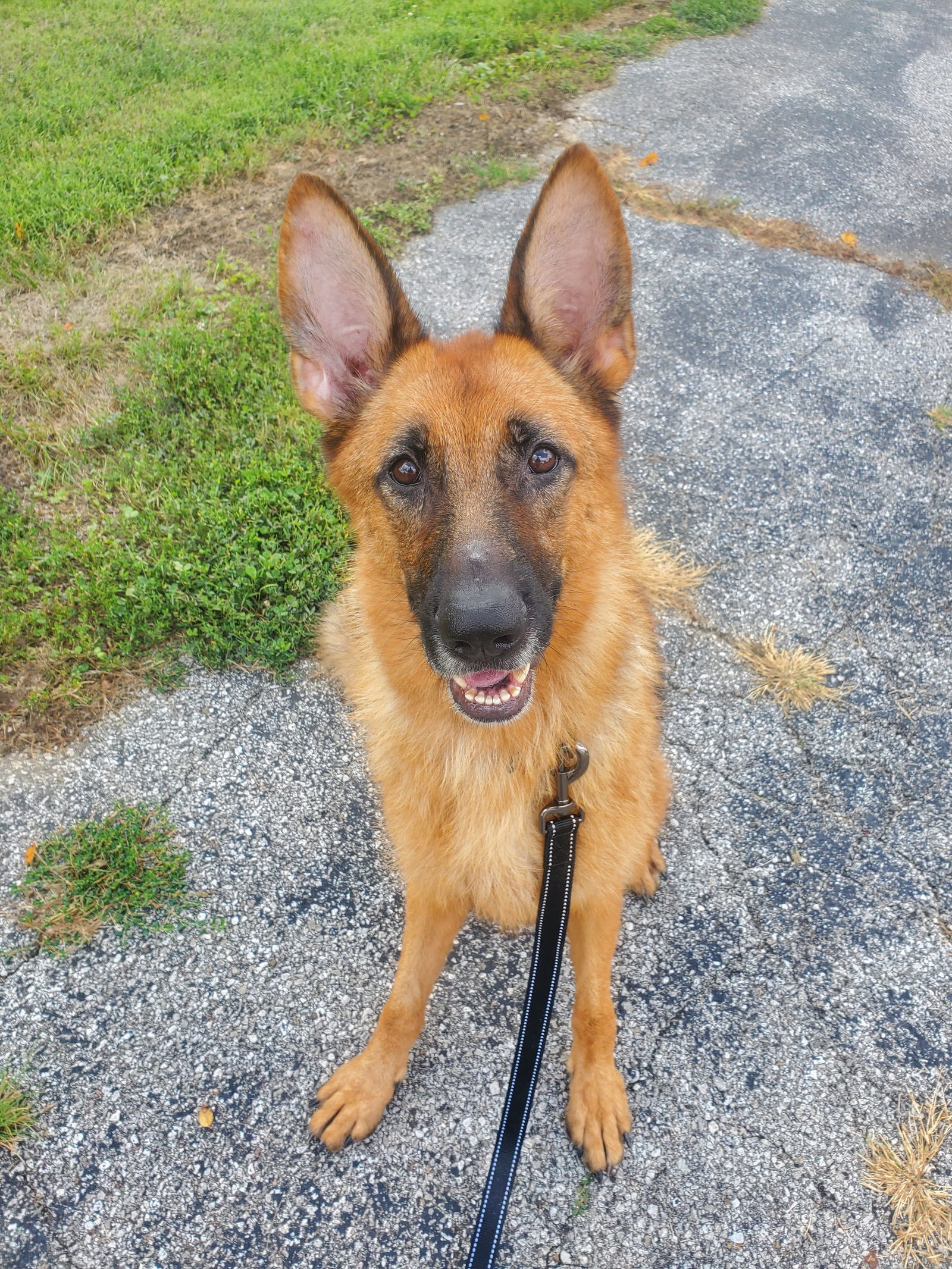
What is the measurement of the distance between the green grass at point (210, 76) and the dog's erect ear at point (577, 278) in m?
5.34

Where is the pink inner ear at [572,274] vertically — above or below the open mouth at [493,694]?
above

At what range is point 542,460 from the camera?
2.50 metres

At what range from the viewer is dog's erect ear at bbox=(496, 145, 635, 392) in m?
2.34

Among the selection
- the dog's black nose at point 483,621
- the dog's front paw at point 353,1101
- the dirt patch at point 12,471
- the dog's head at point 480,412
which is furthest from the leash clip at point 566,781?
the dirt patch at point 12,471

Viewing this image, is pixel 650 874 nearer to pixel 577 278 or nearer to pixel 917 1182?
pixel 917 1182

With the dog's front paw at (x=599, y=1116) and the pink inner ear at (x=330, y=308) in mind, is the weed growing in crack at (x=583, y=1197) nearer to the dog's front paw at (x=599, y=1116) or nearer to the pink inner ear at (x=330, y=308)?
the dog's front paw at (x=599, y=1116)

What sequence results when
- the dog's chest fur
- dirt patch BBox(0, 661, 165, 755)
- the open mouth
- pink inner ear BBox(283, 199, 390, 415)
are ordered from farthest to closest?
dirt patch BBox(0, 661, 165, 755) → the dog's chest fur → pink inner ear BBox(283, 199, 390, 415) → the open mouth

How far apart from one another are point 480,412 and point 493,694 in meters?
0.87

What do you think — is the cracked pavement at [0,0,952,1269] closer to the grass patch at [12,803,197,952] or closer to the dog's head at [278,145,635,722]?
the grass patch at [12,803,197,952]

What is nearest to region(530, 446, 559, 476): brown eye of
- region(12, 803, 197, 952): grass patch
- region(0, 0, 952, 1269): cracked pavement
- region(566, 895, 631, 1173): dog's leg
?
region(566, 895, 631, 1173): dog's leg

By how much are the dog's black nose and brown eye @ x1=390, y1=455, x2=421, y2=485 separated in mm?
558

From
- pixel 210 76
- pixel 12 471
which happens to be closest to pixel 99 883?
pixel 12 471

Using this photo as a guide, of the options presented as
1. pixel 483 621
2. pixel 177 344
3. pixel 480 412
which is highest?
pixel 480 412

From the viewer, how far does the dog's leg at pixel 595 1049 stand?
269cm
